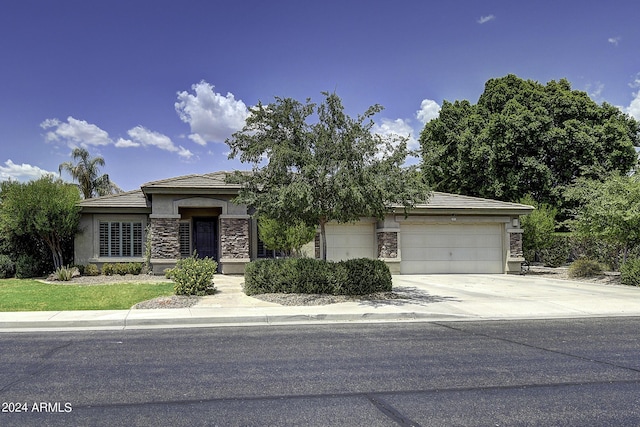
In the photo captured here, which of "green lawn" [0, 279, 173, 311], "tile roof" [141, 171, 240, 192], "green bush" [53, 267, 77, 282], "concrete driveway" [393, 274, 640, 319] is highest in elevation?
"tile roof" [141, 171, 240, 192]

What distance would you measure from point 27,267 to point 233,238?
8609 millimetres

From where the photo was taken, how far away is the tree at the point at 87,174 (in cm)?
3878

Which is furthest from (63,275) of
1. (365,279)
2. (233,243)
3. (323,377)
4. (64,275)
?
(323,377)

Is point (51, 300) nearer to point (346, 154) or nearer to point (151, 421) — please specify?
point (346, 154)

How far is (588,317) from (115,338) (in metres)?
10.6

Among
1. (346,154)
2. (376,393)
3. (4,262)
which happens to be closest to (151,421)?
(376,393)

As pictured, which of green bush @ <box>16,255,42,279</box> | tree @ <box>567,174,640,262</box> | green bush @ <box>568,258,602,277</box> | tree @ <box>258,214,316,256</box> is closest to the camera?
tree @ <box>567,174,640,262</box>

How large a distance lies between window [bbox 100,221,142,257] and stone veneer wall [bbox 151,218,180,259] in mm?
1929

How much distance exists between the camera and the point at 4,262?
19.9 metres

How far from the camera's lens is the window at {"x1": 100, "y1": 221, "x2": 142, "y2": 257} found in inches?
835

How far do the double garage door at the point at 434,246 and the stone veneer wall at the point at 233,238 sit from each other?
3.91 metres

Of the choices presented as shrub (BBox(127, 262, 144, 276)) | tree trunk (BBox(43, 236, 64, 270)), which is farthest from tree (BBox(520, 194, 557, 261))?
tree trunk (BBox(43, 236, 64, 270))

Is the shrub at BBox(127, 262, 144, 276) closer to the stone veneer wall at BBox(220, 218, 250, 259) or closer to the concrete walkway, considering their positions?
the stone veneer wall at BBox(220, 218, 250, 259)

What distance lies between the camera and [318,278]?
44.8 ft
